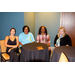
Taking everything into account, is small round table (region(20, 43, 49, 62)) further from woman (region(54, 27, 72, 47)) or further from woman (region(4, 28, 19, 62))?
woman (region(54, 27, 72, 47))

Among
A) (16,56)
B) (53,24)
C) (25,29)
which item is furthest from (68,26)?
(16,56)

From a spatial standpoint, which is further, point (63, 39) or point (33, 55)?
point (63, 39)

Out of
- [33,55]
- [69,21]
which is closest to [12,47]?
[33,55]

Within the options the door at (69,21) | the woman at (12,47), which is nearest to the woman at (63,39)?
the woman at (12,47)

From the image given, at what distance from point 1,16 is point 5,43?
1.63m

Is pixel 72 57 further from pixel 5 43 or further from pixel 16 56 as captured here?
pixel 5 43

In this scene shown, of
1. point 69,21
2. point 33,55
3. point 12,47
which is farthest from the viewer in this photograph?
point 69,21

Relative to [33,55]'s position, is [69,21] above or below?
above

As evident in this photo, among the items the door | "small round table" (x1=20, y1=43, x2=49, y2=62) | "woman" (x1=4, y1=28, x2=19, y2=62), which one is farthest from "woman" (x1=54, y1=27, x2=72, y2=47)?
the door

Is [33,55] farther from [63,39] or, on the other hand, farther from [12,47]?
[63,39]

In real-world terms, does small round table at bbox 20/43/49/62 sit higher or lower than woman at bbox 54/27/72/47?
lower

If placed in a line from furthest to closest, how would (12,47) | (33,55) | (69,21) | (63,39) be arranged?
(69,21), (63,39), (12,47), (33,55)

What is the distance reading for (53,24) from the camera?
4594 mm

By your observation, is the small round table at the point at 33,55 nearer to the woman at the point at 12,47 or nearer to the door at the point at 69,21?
the woman at the point at 12,47
